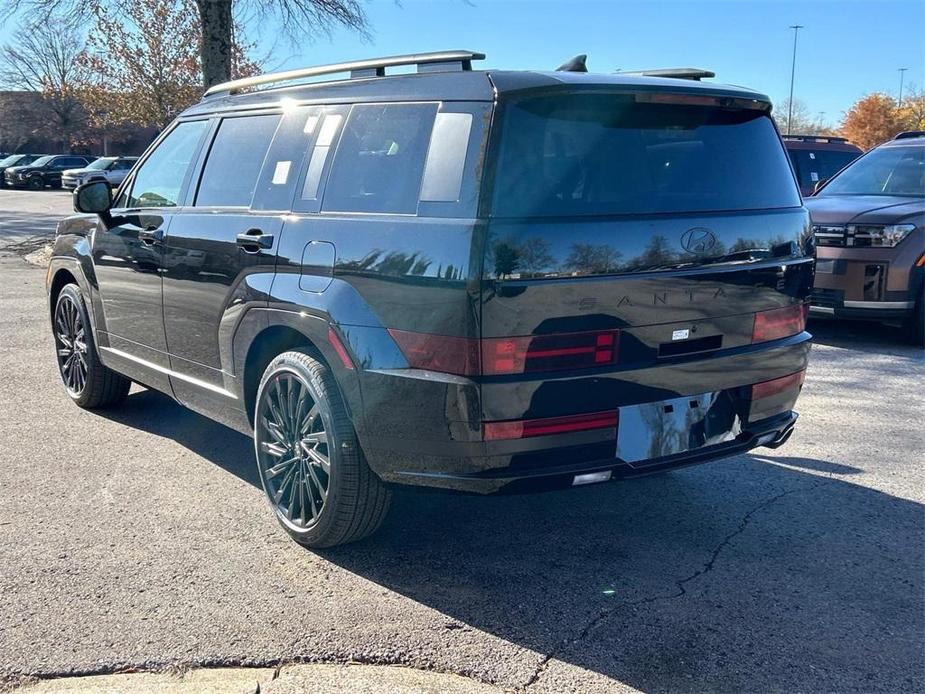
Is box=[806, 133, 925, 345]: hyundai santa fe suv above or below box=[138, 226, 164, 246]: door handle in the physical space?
below

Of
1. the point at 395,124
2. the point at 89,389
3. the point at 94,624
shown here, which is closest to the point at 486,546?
the point at 94,624

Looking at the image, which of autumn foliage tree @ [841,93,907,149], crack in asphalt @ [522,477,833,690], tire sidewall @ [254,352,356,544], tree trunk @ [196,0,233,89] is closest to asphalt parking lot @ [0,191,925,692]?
crack in asphalt @ [522,477,833,690]

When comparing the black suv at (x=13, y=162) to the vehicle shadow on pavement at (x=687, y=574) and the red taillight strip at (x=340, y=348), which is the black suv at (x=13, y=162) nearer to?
the vehicle shadow on pavement at (x=687, y=574)

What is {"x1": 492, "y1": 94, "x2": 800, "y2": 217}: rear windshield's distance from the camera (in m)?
3.06

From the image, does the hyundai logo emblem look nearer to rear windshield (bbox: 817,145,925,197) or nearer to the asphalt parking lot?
the asphalt parking lot

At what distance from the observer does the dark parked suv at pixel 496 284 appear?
9.87 feet

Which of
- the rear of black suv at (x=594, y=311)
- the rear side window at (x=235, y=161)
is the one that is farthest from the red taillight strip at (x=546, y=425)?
the rear side window at (x=235, y=161)

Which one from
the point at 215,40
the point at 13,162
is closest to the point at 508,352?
the point at 215,40

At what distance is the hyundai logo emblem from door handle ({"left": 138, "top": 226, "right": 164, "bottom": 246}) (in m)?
2.78

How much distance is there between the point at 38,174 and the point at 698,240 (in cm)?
4528

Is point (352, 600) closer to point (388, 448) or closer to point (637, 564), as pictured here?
point (388, 448)

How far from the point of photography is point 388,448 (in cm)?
326

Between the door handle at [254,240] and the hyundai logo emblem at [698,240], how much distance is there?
1.75 metres

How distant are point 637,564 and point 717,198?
1518 millimetres
